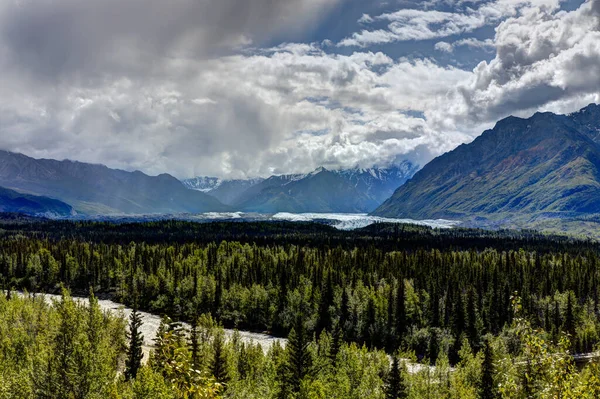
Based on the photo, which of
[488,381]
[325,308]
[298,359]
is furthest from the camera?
[325,308]

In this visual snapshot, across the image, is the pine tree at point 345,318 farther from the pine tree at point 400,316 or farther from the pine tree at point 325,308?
the pine tree at point 400,316

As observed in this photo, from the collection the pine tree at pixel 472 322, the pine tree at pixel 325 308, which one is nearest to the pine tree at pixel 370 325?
the pine tree at pixel 325 308

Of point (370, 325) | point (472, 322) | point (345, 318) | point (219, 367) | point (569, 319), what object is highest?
point (219, 367)

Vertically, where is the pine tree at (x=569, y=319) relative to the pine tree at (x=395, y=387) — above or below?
below

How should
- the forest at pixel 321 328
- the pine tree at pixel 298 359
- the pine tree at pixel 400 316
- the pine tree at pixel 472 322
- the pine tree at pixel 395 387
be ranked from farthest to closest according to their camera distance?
the pine tree at pixel 400 316, the pine tree at pixel 472 322, the pine tree at pixel 298 359, the pine tree at pixel 395 387, the forest at pixel 321 328

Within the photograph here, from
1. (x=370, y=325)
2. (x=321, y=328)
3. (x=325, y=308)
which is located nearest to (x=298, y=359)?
(x=370, y=325)

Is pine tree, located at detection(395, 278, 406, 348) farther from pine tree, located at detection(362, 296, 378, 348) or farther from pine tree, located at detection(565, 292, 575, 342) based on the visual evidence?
pine tree, located at detection(565, 292, 575, 342)

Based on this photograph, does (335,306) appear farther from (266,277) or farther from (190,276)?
(190,276)

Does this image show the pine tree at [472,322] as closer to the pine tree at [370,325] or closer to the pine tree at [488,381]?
the pine tree at [370,325]

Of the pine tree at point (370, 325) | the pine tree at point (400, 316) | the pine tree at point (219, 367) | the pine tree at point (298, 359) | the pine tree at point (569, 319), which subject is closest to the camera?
the pine tree at point (219, 367)

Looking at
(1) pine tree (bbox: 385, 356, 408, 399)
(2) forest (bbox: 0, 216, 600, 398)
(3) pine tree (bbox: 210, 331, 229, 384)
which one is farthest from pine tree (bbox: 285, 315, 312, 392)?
(1) pine tree (bbox: 385, 356, 408, 399)

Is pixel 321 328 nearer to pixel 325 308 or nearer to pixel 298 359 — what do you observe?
pixel 325 308

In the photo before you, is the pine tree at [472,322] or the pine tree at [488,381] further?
the pine tree at [472,322]

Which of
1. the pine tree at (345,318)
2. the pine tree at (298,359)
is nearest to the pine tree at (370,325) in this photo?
the pine tree at (345,318)
